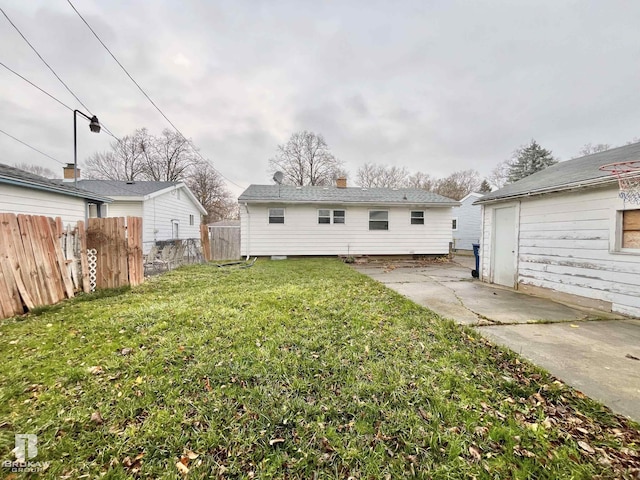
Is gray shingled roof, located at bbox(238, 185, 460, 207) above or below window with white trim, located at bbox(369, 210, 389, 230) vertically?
above

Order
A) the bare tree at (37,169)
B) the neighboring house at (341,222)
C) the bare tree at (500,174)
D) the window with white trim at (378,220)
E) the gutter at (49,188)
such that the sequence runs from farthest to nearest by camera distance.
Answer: the bare tree at (500,174) → the bare tree at (37,169) → the window with white trim at (378,220) → the neighboring house at (341,222) → the gutter at (49,188)

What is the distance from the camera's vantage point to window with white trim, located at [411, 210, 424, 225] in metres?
13.0

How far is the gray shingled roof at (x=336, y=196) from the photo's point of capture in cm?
1173

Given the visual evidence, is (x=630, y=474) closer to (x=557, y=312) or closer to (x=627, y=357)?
(x=627, y=357)

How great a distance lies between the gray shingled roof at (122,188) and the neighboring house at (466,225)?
21.1 metres

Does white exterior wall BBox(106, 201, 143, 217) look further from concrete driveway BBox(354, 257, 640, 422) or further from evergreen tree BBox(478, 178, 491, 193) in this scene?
evergreen tree BBox(478, 178, 491, 193)

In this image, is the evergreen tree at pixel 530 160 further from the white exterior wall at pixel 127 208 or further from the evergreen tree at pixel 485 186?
the white exterior wall at pixel 127 208

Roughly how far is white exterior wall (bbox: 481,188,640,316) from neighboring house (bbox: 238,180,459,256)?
6.65 m

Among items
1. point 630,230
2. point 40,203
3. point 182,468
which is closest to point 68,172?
point 40,203

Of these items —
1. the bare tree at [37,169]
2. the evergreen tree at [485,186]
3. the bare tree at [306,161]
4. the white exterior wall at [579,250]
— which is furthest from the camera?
the evergreen tree at [485,186]

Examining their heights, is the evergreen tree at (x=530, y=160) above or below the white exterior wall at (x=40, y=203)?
above

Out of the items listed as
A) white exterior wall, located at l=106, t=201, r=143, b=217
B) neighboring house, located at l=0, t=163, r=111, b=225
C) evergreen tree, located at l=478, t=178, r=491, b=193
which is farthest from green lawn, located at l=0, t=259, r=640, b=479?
evergreen tree, located at l=478, t=178, r=491, b=193
